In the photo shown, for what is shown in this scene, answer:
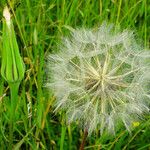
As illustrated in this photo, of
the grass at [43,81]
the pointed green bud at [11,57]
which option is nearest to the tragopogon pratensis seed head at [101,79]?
the grass at [43,81]

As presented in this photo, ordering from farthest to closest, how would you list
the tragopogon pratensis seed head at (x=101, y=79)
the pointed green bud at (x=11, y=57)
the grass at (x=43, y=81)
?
the grass at (x=43, y=81), the tragopogon pratensis seed head at (x=101, y=79), the pointed green bud at (x=11, y=57)

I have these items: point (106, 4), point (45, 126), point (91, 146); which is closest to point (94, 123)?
point (91, 146)

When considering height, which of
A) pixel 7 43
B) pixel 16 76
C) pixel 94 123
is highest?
pixel 7 43

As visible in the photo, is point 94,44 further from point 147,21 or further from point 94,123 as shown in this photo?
point 147,21

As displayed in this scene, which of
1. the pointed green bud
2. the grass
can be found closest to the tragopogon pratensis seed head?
the grass

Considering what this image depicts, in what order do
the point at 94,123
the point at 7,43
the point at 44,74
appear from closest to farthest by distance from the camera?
the point at 7,43
the point at 94,123
the point at 44,74

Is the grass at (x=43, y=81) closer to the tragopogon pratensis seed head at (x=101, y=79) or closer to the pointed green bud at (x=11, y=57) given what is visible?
the tragopogon pratensis seed head at (x=101, y=79)
